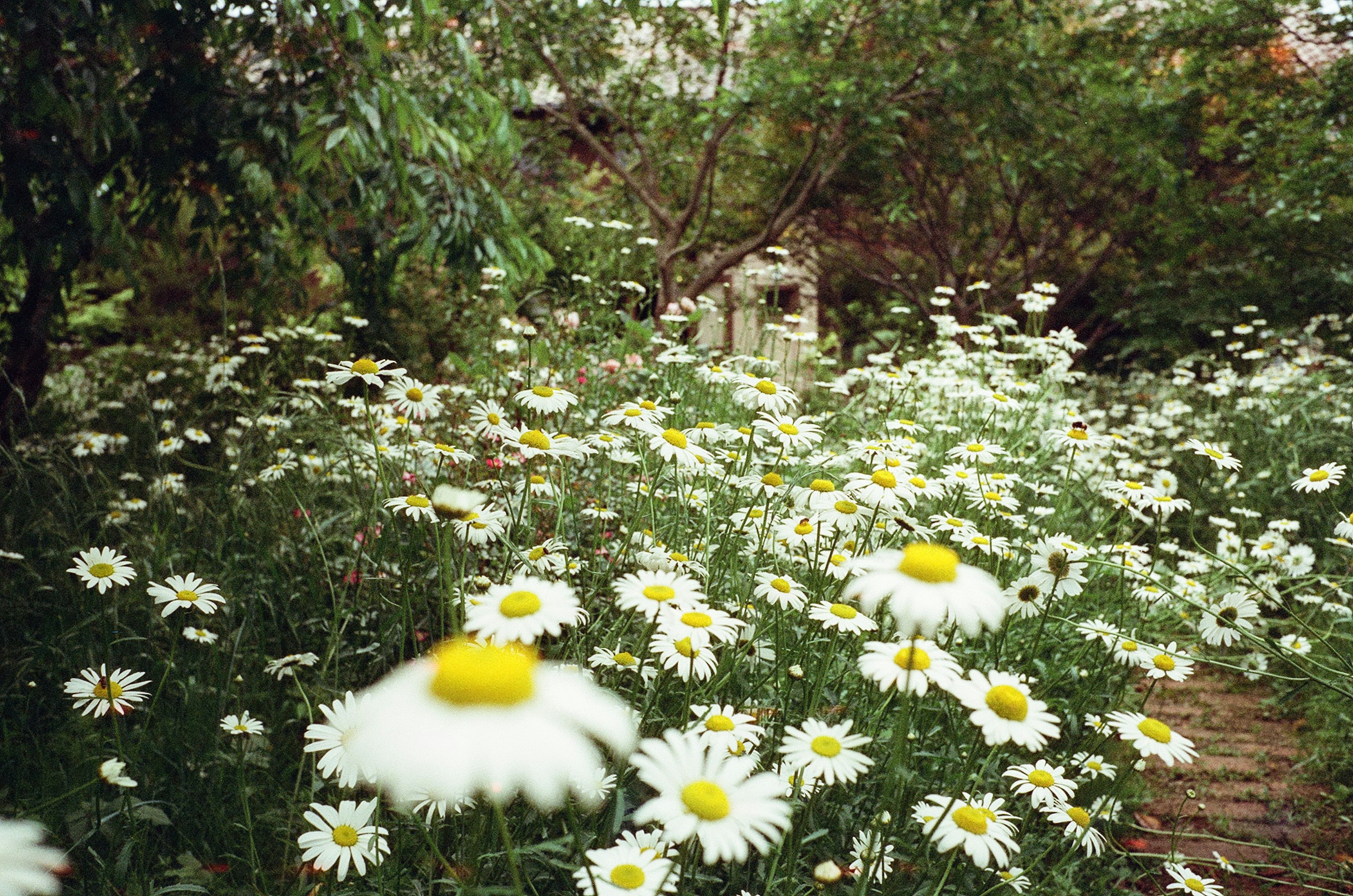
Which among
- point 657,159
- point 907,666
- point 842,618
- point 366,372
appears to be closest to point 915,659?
point 907,666

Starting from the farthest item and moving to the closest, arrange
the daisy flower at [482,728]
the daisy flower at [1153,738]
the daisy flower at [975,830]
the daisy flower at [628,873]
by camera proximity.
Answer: the daisy flower at [1153,738], the daisy flower at [975,830], the daisy flower at [628,873], the daisy flower at [482,728]

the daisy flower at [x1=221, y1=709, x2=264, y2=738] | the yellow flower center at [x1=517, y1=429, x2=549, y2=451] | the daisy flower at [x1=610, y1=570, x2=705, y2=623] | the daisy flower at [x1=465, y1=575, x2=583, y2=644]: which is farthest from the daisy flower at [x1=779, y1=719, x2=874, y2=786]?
the daisy flower at [x1=221, y1=709, x2=264, y2=738]

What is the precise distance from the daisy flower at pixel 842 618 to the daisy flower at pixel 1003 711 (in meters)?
0.31

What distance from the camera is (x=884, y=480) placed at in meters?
1.51

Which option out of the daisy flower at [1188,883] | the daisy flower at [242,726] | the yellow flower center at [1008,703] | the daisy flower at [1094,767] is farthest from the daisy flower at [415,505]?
the daisy flower at [1188,883]

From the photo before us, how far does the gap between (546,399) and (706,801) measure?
993 millimetres

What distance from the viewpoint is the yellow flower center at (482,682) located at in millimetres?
553

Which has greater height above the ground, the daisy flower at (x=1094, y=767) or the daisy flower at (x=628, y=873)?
the daisy flower at (x=628, y=873)

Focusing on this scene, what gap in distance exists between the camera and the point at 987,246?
27.2ft

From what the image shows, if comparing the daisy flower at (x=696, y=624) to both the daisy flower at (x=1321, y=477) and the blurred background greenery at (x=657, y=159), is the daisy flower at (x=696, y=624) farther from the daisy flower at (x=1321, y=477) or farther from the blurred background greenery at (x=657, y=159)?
the daisy flower at (x=1321, y=477)

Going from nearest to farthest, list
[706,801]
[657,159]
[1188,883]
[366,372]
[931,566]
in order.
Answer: [706,801] → [931,566] → [366,372] → [1188,883] → [657,159]

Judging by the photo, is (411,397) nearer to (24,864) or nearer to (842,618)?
(842,618)

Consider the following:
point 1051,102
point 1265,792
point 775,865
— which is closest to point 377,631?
point 775,865

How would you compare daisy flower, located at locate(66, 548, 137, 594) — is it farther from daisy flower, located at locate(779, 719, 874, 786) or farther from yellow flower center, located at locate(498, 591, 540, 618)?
daisy flower, located at locate(779, 719, 874, 786)
